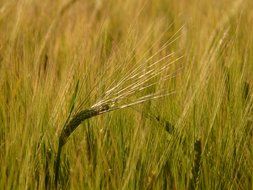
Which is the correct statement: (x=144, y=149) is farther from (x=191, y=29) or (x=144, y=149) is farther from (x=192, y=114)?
(x=191, y=29)

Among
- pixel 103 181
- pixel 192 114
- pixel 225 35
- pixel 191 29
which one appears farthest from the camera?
pixel 191 29

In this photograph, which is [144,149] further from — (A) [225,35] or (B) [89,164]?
(A) [225,35]

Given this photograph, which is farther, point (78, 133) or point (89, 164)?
point (78, 133)

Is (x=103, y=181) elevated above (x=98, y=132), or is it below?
below

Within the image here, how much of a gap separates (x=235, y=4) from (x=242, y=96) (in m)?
0.69

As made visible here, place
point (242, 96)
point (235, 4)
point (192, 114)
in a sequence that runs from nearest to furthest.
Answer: point (192, 114)
point (242, 96)
point (235, 4)

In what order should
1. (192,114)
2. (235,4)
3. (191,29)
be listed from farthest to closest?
(235,4), (191,29), (192,114)

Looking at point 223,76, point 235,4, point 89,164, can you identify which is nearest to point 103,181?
point 89,164

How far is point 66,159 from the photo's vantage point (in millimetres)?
1193

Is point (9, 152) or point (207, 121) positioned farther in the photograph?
point (207, 121)

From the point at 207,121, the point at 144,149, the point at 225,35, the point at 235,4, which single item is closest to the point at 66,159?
the point at 144,149

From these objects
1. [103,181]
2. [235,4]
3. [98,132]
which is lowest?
[103,181]

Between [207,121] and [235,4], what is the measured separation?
0.80 metres

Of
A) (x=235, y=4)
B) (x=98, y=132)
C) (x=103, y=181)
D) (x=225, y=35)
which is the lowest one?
(x=103, y=181)
